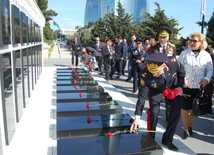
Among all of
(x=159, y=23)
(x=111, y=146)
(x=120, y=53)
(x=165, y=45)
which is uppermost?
(x=159, y=23)

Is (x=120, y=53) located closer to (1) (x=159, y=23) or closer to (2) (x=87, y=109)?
(2) (x=87, y=109)

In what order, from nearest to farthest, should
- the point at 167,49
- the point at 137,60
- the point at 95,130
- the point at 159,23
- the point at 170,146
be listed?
the point at 170,146, the point at 95,130, the point at 167,49, the point at 137,60, the point at 159,23

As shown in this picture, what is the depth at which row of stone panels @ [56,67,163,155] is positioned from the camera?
2943 mm

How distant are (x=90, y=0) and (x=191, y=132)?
481ft

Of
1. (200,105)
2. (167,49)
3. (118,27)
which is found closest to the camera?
(200,105)

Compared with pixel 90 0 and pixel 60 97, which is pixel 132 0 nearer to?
pixel 90 0

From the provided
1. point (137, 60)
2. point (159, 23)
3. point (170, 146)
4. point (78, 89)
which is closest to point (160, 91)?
point (170, 146)

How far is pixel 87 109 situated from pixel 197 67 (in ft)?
8.33

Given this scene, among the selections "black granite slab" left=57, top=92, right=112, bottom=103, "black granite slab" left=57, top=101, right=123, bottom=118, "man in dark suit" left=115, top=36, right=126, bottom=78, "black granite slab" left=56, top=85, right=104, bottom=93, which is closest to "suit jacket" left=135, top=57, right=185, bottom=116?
"black granite slab" left=57, top=101, right=123, bottom=118

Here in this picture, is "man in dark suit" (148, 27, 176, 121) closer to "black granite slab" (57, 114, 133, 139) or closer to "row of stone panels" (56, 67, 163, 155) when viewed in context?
"black granite slab" (57, 114, 133, 139)

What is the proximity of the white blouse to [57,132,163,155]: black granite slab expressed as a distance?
1575 millimetres

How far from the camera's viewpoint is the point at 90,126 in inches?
146

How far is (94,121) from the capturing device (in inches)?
157

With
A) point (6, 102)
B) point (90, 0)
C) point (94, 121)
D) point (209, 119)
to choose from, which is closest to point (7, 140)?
point (6, 102)
